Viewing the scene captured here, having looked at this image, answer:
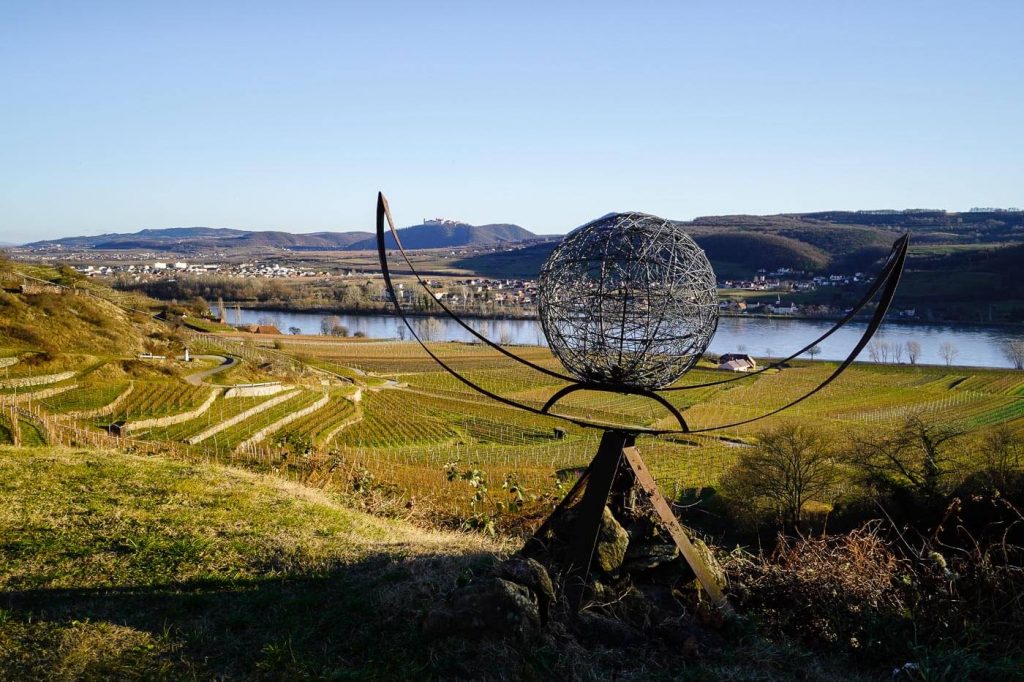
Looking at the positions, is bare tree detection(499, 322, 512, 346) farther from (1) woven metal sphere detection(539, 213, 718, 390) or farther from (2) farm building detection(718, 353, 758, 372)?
(1) woven metal sphere detection(539, 213, 718, 390)

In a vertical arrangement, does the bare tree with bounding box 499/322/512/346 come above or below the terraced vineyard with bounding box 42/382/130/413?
below

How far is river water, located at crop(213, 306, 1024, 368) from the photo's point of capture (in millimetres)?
83625

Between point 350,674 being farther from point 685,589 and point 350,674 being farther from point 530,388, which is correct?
point 530,388

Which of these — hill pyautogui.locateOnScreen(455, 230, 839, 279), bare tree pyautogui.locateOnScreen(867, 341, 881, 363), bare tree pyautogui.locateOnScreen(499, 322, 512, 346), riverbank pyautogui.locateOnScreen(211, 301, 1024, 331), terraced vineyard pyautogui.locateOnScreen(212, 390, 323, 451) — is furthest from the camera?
hill pyautogui.locateOnScreen(455, 230, 839, 279)

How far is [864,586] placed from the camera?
584 centimetres

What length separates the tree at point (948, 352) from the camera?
256 feet

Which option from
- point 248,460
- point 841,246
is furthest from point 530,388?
point 841,246

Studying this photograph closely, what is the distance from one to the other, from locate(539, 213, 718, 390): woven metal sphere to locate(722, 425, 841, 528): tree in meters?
20.5

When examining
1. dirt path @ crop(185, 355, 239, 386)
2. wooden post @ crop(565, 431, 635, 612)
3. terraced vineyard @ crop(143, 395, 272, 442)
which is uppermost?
wooden post @ crop(565, 431, 635, 612)

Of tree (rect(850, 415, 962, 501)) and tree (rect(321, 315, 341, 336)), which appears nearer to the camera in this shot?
tree (rect(850, 415, 962, 501))

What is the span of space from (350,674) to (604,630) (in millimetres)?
1877

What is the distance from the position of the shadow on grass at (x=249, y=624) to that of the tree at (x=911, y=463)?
19.0m

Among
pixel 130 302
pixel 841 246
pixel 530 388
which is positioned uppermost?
pixel 841 246

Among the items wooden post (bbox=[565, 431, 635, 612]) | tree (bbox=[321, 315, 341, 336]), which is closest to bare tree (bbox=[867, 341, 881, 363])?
tree (bbox=[321, 315, 341, 336])
